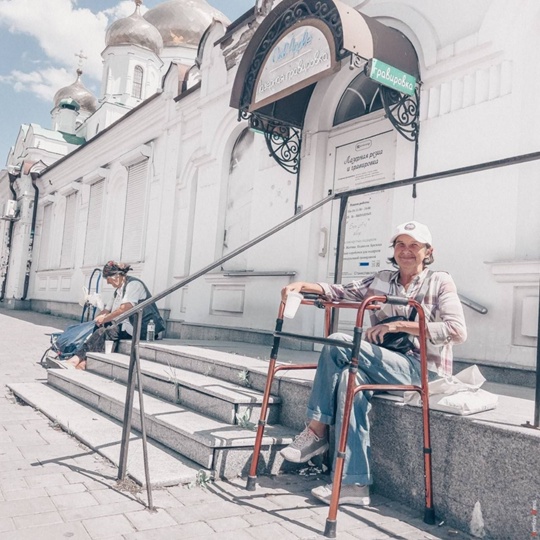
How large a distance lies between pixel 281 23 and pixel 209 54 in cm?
374

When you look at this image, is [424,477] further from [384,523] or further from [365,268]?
[365,268]

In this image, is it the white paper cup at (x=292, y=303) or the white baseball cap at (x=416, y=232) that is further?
the white baseball cap at (x=416, y=232)

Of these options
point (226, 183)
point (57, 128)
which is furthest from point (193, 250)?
point (57, 128)

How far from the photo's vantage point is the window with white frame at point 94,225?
14.7 meters

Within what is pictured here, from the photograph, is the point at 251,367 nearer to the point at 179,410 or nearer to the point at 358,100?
the point at 179,410

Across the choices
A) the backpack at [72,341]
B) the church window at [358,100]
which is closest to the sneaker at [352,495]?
the church window at [358,100]

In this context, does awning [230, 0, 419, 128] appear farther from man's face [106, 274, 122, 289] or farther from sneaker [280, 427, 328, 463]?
sneaker [280, 427, 328, 463]

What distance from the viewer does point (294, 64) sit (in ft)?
18.4

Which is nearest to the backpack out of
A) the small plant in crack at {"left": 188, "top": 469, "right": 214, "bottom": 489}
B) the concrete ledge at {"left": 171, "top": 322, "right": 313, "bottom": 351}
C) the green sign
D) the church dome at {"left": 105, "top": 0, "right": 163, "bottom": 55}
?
the concrete ledge at {"left": 171, "top": 322, "right": 313, "bottom": 351}

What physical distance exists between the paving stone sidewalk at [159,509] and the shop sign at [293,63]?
374cm

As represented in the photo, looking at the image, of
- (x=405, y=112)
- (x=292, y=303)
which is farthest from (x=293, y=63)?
(x=292, y=303)

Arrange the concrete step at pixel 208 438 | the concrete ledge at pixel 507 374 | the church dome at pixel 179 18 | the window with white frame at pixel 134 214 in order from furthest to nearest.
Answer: the church dome at pixel 179 18 → the window with white frame at pixel 134 214 → the concrete ledge at pixel 507 374 → the concrete step at pixel 208 438

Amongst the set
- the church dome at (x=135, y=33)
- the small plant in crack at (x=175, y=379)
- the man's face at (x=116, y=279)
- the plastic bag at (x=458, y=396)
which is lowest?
the small plant in crack at (x=175, y=379)

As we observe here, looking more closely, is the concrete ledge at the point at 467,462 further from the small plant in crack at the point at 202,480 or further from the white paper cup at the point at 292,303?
the small plant in crack at the point at 202,480
